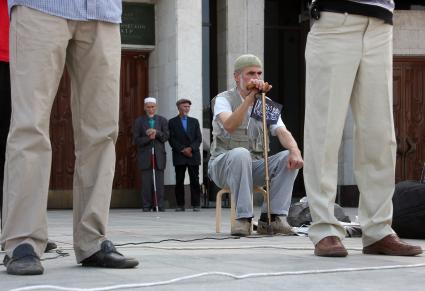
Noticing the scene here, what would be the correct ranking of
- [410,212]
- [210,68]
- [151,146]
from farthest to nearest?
[210,68]
[151,146]
[410,212]

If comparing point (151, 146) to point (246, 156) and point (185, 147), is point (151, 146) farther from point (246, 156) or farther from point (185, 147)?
point (246, 156)

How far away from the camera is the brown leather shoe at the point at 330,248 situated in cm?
572

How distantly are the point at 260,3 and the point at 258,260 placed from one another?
13472 millimetres

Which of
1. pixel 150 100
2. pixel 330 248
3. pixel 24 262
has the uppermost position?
pixel 150 100

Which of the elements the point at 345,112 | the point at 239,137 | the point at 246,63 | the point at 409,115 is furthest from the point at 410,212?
the point at 409,115

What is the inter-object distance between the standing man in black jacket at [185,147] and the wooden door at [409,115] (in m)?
4.31

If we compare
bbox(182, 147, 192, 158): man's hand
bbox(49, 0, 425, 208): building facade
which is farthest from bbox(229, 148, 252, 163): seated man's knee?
bbox(49, 0, 425, 208): building facade

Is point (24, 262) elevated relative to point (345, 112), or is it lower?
lower

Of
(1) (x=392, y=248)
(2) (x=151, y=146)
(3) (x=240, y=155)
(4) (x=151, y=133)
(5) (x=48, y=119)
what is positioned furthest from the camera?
(2) (x=151, y=146)

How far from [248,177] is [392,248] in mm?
2520

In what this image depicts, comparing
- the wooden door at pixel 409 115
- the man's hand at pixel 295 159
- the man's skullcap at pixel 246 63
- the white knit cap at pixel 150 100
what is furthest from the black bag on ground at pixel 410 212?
the wooden door at pixel 409 115

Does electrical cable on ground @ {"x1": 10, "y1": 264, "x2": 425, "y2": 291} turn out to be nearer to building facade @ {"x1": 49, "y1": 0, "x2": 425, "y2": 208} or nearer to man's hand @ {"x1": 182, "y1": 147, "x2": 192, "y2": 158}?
man's hand @ {"x1": 182, "y1": 147, "x2": 192, "y2": 158}

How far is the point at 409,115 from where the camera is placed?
750 inches

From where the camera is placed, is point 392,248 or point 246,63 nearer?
point 392,248
